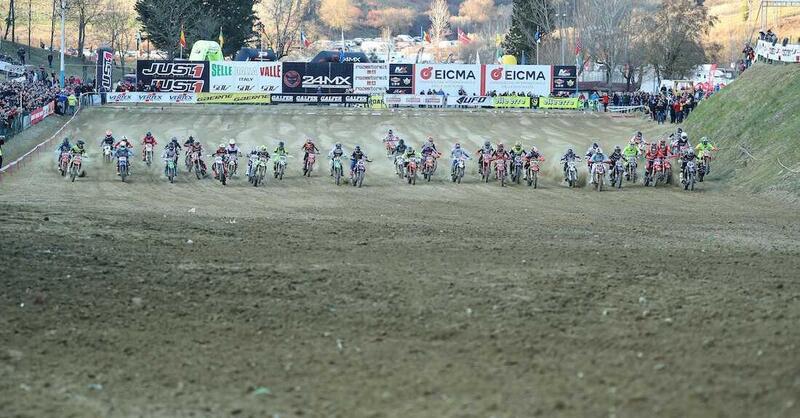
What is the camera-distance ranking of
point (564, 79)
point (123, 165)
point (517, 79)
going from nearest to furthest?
1. point (123, 165)
2. point (517, 79)
3. point (564, 79)

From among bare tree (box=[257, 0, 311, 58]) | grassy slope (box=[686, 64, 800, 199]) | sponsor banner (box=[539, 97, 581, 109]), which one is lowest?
grassy slope (box=[686, 64, 800, 199])

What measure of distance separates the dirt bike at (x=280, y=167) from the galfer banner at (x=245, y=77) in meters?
23.5

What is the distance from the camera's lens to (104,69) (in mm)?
51375

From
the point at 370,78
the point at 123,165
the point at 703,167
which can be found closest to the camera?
the point at 703,167

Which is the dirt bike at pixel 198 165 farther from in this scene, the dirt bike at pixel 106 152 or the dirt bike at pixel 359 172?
the dirt bike at pixel 359 172

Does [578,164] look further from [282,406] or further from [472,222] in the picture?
[282,406]

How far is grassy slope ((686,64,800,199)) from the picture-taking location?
2888 centimetres

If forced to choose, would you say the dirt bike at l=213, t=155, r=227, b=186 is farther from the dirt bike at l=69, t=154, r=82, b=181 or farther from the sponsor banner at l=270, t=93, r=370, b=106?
the sponsor banner at l=270, t=93, r=370, b=106

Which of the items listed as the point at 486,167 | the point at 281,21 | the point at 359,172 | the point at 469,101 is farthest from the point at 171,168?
the point at 281,21

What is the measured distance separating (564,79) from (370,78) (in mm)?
11394

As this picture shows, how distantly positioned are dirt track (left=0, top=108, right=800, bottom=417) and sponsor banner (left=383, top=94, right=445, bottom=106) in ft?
115

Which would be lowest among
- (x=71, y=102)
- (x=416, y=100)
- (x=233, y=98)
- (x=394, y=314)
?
(x=394, y=314)

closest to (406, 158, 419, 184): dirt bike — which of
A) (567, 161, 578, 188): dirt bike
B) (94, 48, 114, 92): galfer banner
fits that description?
(567, 161, 578, 188): dirt bike

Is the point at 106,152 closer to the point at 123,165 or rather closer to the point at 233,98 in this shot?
the point at 123,165
